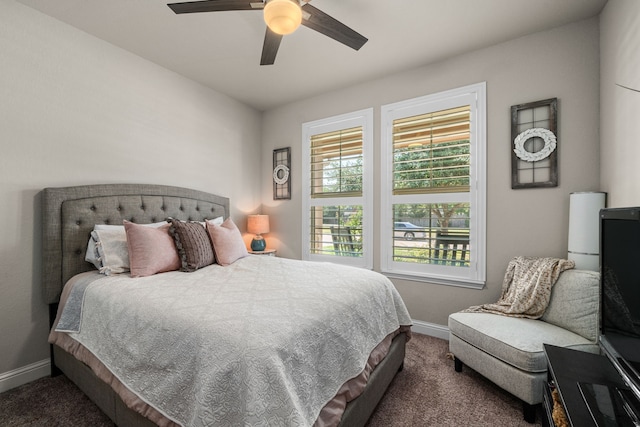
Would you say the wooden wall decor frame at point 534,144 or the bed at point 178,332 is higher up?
the wooden wall decor frame at point 534,144

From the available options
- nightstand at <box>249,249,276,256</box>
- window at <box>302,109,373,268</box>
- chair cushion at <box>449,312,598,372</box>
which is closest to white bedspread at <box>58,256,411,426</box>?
chair cushion at <box>449,312,598,372</box>

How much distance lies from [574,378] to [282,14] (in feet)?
7.20

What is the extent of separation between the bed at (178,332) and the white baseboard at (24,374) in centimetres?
8

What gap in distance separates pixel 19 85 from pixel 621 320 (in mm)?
3728

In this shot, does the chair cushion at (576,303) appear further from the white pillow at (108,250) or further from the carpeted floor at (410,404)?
the white pillow at (108,250)

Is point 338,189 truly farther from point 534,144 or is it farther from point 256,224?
point 534,144

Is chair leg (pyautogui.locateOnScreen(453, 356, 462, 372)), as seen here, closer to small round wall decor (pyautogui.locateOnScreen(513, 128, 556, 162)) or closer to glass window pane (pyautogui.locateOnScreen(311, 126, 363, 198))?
small round wall decor (pyautogui.locateOnScreen(513, 128, 556, 162))

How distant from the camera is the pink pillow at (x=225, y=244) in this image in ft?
7.93

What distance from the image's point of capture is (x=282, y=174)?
384 centimetres

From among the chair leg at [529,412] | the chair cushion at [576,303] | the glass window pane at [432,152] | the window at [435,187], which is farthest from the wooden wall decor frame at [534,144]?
the chair leg at [529,412]

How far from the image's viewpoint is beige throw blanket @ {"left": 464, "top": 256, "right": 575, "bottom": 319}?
1967 millimetres

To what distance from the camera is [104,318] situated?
153 cm

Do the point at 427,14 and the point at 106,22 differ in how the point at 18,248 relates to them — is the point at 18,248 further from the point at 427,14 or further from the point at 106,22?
the point at 427,14

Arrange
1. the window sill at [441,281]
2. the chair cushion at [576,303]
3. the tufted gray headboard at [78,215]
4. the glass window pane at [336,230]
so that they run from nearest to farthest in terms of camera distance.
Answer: the chair cushion at [576,303] < the tufted gray headboard at [78,215] < the window sill at [441,281] < the glass window pane at [336,230]
